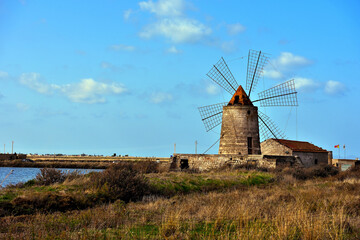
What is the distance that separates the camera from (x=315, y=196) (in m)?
13.2

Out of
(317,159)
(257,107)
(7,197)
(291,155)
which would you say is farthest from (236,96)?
(7,197)

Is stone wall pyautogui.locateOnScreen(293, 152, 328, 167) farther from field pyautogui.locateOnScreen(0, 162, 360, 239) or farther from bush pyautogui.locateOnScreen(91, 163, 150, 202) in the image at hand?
bush pyautogui.locateOnScreen(91, 163, 150, 202)

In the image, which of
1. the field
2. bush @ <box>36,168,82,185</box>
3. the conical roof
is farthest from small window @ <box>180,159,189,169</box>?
bush @ <box>36,168,82,185</box>

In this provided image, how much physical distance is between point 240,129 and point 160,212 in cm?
2074

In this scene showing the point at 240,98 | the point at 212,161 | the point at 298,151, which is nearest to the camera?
the point at 212,161

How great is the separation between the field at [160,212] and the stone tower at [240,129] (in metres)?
10.8

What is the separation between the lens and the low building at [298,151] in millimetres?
33719

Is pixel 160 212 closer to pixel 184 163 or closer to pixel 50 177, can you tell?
pixel 50 177

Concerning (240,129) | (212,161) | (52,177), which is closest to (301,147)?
(240,129)

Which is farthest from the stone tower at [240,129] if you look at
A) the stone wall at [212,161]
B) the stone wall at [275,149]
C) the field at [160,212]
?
the field at [160,212]

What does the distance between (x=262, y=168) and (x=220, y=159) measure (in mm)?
3333

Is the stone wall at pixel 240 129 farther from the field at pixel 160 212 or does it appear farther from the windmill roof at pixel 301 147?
the field at pixel 160 212

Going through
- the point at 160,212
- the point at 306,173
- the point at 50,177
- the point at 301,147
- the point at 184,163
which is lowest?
the point at 160,212

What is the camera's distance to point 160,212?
10031 mm
